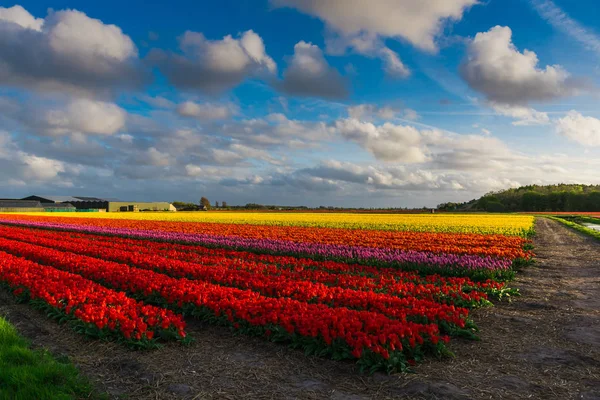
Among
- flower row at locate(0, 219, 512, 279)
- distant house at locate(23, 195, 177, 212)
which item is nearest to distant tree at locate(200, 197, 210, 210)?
distant house at locate(23, 195, 177, 212)

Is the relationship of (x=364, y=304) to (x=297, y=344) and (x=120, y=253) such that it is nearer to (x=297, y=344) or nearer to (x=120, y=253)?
(x=297, y=344)

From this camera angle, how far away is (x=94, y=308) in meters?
7.59

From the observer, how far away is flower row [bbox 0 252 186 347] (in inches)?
269

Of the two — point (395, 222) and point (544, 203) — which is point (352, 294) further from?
point (544, 203)

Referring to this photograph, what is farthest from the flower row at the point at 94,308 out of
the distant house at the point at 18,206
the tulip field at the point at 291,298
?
the distant house at the point at 18,206

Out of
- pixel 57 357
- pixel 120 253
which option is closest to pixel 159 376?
pixel 57 357

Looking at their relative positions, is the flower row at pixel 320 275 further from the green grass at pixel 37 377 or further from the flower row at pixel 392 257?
the green grass at pixel 37 377

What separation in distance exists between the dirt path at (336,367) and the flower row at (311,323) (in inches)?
8.8

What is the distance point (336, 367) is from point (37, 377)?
149 inches

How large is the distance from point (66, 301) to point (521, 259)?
1436 centimetres

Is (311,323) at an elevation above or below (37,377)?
above

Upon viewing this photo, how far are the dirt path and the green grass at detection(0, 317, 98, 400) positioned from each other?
0.32 metres

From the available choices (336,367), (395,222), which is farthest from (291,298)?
(395,222)

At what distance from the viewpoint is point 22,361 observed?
572 cm
